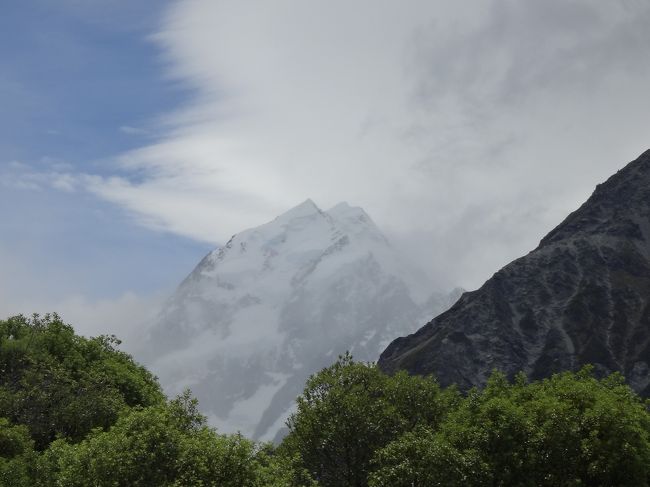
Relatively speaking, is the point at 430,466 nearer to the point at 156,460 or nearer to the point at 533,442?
the point at 533,442

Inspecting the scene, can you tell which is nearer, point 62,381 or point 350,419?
point 350,419

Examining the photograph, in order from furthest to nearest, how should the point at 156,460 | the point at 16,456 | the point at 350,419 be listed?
the point at 350,419
the point at 16,456
the point at 156,460

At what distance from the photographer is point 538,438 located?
134 feet

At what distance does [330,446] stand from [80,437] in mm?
19253

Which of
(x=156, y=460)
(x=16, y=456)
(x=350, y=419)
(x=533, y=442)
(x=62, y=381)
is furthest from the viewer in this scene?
(x=62, y=381)

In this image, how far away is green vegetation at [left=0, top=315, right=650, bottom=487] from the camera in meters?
38.0

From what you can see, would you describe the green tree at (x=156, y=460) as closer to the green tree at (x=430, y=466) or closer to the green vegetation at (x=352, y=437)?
the green vegetation at (x=352, y=437)

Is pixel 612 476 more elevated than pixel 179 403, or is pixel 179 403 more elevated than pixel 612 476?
pixel 179 403

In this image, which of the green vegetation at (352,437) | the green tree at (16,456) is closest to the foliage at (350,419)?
the green vegetation at (352,437)

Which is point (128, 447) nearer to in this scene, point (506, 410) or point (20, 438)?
point (20, 438)

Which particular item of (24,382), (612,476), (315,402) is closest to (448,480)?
(612,476)

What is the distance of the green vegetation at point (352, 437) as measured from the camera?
38.0 meters

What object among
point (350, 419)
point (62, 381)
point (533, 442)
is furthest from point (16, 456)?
point (533, 442)

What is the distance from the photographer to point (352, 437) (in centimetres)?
5309
